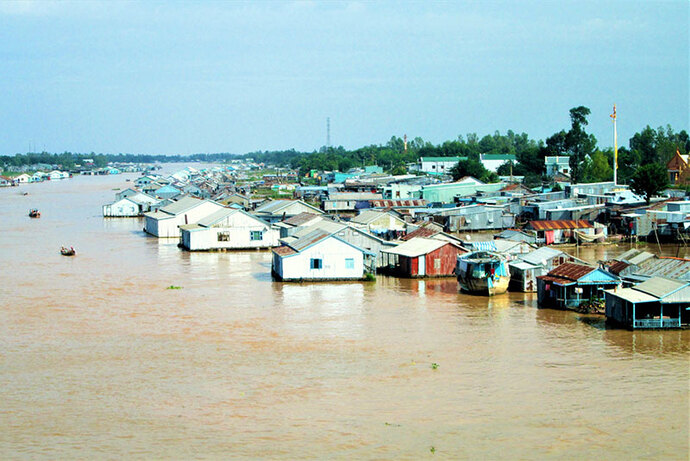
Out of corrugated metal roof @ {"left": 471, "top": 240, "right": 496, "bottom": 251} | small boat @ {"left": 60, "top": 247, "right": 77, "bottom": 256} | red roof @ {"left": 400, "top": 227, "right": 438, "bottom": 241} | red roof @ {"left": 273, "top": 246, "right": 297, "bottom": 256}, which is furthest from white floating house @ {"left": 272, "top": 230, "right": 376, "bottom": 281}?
small boat @ {"left": 60, "top": 247, "right": 77, "bottom": 256}

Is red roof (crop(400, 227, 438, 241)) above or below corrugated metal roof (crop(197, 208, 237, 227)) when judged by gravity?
below

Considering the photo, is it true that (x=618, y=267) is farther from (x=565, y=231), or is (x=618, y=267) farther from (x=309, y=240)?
(x=565, y=231)

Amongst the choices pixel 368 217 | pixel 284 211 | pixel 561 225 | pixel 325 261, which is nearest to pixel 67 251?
pixel 284 211

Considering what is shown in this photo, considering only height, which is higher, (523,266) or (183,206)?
(183,206)

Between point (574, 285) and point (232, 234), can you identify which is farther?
point (232, 234)

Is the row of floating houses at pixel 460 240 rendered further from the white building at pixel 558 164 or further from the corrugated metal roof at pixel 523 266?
the white building at pixel 558 164

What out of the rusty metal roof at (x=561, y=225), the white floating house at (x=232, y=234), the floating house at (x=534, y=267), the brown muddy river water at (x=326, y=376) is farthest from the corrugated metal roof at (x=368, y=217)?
the floating house at (x=534, y=267)

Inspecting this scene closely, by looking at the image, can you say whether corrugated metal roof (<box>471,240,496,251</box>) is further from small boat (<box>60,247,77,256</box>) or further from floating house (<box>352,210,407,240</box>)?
small boat (<box>60,247,77,256</box>)
